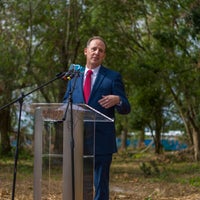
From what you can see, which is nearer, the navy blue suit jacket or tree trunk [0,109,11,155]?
the navy blue suit jacket

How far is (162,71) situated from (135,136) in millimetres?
24208

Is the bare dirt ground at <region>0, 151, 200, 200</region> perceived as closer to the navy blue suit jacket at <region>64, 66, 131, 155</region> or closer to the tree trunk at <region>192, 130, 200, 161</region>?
the navy blue suit jacket at <region>64, 66, 131, 155</region>

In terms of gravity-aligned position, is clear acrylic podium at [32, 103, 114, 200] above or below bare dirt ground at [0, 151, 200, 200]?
above

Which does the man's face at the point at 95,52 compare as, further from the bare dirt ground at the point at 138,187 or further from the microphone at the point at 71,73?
the bare dirt ground at the point at 138,187

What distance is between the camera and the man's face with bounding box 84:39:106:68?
406 cm

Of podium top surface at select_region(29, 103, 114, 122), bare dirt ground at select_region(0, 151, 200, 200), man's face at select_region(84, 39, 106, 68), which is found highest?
man's face at select_region(84, 39, 106, 68)

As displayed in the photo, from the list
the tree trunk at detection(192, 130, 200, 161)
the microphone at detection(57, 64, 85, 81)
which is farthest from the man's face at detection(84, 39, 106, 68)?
the tree trunk at detection(192, 130, 200, 161)

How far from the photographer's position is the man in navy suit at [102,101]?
154 inches

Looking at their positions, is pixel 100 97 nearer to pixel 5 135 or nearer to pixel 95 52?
pixel 95 52

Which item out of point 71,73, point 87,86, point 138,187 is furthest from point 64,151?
point 138,187

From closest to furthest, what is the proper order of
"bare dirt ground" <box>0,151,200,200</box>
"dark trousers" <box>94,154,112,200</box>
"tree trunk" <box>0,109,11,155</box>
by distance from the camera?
"dark trousers" <box>94,154,112,200</box>
"bare dirt ground" <box>0,151,200,200</box>
"tree trunk" <box>0,109,11,155</box>

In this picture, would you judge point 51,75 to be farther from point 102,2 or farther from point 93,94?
point 93,94

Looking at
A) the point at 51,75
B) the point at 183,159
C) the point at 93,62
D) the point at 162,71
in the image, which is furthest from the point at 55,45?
the point at 93,62

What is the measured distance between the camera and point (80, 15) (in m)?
12.7
